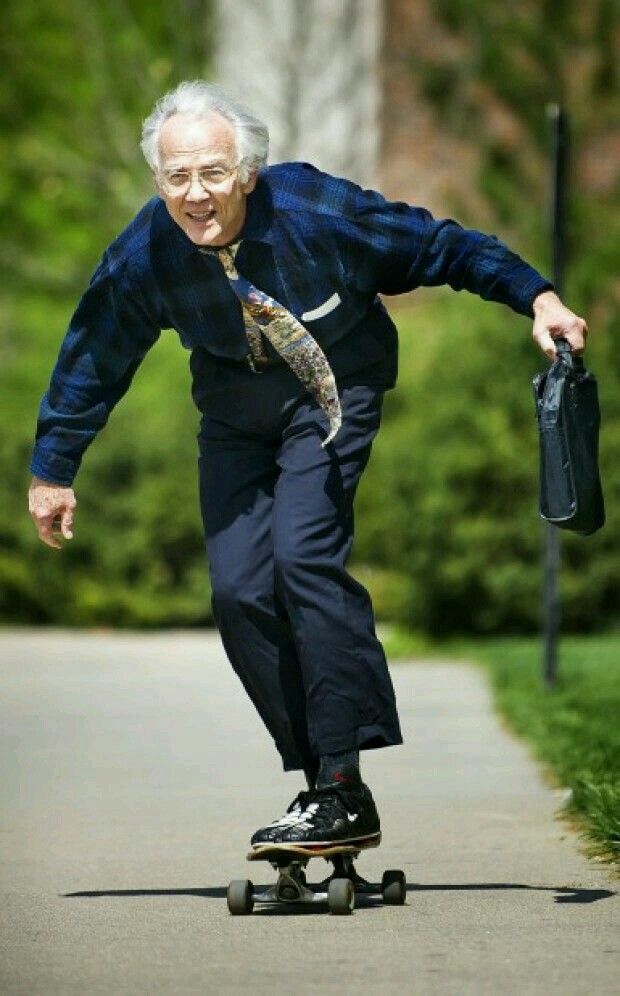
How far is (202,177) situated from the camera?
205 inches

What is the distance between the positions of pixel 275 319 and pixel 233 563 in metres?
0.57

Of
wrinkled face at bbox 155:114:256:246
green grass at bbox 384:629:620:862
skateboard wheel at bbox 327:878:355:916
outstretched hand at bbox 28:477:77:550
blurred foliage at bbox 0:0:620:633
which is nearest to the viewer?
skateboard wheel at bbox 327:878:355:916

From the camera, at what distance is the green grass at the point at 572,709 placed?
6.27 metres

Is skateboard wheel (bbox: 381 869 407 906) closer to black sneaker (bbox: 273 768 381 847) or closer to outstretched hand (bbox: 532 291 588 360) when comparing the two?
black sneaker (bbox: 273 768 381 847)

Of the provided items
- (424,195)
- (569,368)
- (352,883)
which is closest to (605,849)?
(352,883)

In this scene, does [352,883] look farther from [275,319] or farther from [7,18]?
[7,18]

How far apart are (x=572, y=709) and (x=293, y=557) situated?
4060 mm

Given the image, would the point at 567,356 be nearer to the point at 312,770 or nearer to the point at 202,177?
the point at 202,177

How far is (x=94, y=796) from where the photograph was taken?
733cm

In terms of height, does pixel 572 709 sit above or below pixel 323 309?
below

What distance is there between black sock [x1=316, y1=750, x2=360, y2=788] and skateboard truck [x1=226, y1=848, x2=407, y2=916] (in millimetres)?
160

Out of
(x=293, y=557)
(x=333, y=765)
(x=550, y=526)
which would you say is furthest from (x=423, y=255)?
(x=550, y=526)

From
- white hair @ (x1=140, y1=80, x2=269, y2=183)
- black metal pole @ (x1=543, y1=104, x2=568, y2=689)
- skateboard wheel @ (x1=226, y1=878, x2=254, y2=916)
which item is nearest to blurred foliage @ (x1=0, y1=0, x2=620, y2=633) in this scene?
black metal pole @ (x1=543, y1=104, x2=568, y2=689)

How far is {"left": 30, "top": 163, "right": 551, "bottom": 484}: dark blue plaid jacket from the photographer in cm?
530
